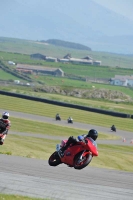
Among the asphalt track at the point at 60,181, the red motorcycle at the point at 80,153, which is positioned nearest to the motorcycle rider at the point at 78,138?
the red motorcycle at the point at 80,153

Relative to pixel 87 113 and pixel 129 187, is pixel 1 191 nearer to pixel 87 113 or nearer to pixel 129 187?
pixel 129 187

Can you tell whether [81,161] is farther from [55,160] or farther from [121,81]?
[121,81]

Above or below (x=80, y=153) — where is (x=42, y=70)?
above

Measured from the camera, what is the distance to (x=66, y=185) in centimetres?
1598

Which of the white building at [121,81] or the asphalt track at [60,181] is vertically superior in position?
the white building at [121,81]

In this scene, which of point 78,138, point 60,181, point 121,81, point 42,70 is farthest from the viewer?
point 42,70

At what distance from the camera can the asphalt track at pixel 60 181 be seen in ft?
48.2

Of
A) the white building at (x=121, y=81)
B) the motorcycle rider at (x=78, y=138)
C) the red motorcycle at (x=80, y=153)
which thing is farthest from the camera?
the white building at (x=121, y=81)

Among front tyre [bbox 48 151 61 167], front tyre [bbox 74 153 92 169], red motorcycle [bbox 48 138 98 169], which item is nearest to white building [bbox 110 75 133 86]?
front tyre [bbox 48 151 61 167]

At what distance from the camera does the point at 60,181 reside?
16609 millimetres

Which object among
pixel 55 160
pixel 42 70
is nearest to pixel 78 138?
pixel 55 160

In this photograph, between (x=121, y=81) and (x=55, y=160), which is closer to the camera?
(x=55, y=160)

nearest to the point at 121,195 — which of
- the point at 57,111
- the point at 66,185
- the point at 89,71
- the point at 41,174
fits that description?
the point at 66,185

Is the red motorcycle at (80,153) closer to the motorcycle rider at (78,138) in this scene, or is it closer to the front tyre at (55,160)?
the motorcycle rider at (78,138)
